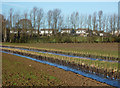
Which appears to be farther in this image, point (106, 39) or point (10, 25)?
point (10, 25)

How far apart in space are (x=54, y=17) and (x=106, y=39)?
76.5 feet

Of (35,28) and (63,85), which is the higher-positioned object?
(35,28)

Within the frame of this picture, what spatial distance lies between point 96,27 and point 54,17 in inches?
592

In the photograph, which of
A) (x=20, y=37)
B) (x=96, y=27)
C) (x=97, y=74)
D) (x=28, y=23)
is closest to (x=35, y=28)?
(x=28, y=23)

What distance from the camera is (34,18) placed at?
2111 inches

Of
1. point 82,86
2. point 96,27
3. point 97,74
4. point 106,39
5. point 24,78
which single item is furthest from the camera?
point 96,27

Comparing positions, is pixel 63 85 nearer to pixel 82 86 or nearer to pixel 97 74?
pixel 82 86

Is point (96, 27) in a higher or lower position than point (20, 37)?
higher

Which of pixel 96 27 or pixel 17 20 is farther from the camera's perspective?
pixel 17 20

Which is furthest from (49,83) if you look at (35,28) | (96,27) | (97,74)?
(35,28)

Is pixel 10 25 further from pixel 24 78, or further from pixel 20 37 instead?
pixel 24 78

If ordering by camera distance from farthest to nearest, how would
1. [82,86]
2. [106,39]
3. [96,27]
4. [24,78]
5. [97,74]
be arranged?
[96,27] < [106,39] < [97,74] < [24,78] < [82,86]

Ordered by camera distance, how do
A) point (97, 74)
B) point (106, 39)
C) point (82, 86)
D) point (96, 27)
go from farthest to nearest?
1. point (96, 27)
2. point (106, 39)
3. point (97, 74)
4. point (82, 86)

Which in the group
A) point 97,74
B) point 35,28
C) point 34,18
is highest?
point 34,18
